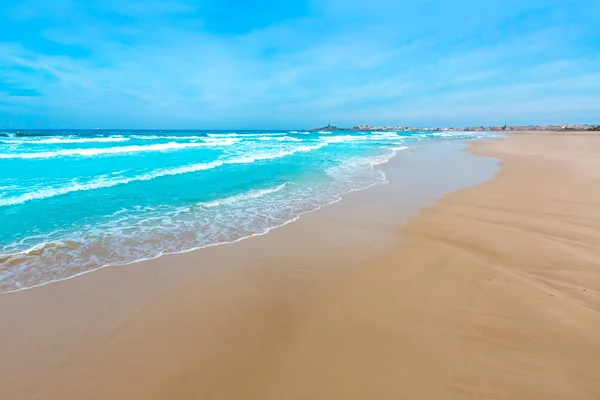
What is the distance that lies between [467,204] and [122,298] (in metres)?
7.90

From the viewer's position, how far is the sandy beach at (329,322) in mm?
2432

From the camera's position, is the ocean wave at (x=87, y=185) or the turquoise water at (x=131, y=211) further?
the ocean wave at (x=87, y=185)

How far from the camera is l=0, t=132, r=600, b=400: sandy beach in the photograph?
7.98 feet

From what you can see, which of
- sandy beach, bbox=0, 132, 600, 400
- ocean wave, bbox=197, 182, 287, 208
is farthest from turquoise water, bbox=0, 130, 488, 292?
sandy beach, bbox=0, 132, 600, 400

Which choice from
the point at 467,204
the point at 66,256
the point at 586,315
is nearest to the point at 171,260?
the point at 66,256

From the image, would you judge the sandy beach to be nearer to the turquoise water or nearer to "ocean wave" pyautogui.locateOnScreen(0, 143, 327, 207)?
the turquoise water

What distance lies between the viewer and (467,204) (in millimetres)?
7848

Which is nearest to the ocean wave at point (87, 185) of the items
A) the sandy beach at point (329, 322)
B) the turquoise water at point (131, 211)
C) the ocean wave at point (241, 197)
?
the turquoise water at point (131, 211)

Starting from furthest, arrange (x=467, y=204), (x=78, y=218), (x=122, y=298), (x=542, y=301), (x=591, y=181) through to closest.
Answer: (x=591, y=181) → (x=467, y=204) → (x=78, y=218) → (x=122, y=298) → (x=542, y=301)

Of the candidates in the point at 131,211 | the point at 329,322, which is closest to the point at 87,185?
the point at 131,211

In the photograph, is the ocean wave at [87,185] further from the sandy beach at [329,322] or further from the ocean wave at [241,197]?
the sandy beach at [329,322]

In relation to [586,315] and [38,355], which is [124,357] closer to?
[38,355]

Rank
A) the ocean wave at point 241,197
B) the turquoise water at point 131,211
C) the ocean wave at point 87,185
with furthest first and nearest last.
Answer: the ocean wave at point 87,185 → the ocean wave at point 241,197 → the turquoise water at point 131,211

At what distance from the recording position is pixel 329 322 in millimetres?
3205
